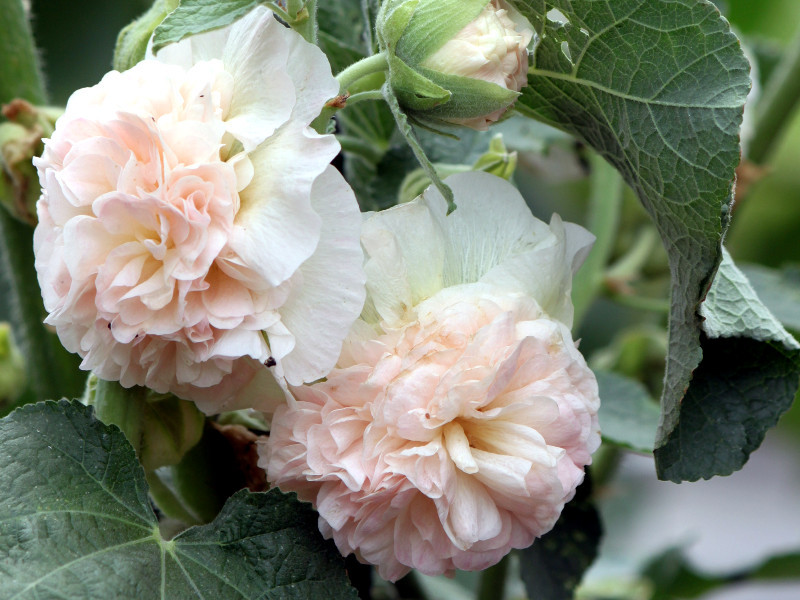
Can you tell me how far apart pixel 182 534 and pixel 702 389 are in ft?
0.79

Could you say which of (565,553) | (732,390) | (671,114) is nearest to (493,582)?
(565,553)

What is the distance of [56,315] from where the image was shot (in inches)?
13.2

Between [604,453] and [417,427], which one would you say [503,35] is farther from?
[604,453]

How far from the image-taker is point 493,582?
650mm

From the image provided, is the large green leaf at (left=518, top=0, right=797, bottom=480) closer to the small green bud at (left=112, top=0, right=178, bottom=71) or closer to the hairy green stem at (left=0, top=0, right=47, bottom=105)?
the small green bud at (left=112, top=0, right=178, bottom=71)

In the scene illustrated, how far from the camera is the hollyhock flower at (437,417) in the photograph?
348 millimetres

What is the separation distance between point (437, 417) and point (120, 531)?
0.13 meters

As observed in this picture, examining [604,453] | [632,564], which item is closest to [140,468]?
[604,453]

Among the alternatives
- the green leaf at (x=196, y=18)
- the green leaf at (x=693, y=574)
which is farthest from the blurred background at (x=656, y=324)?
the green leaf at (x=196, y=18)

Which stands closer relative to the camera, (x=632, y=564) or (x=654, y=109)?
(x=654, y=109)

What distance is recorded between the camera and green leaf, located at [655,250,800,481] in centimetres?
42

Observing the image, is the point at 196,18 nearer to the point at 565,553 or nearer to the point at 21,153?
the point at 21,153

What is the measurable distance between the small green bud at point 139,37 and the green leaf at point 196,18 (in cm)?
6

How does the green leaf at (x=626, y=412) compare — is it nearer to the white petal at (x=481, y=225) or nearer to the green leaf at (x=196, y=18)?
the white petal at (x=481, y=225)
